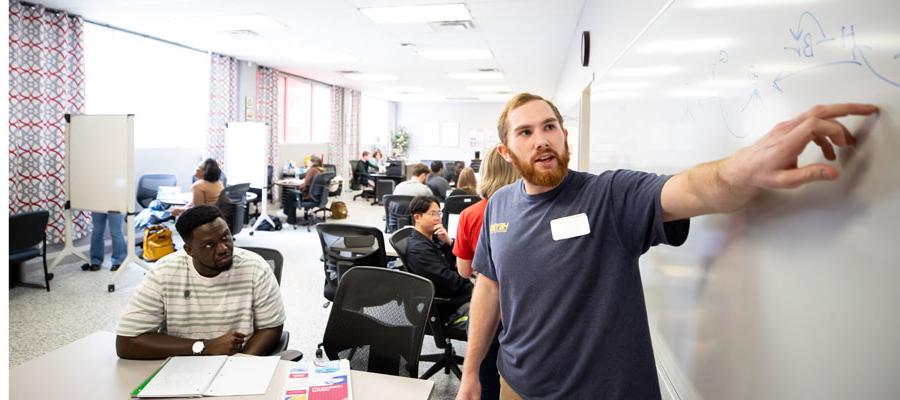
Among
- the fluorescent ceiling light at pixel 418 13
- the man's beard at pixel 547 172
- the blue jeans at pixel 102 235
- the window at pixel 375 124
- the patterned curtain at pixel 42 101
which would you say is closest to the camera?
the man's beard at pixel 547 172

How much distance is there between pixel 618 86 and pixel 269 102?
8.50 meters

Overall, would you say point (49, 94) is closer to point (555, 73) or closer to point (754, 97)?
point (754, 97)

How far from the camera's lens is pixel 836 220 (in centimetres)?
65

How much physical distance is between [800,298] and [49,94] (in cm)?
692

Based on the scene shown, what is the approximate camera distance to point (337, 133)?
502 inches

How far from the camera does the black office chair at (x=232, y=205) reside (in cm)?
584

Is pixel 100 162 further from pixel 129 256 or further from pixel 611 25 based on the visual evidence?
pixel 611 25

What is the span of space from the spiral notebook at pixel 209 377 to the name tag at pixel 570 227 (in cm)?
108

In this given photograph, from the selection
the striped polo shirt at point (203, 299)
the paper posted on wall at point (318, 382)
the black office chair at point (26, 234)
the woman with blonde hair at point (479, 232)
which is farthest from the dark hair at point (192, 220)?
the black office chair at point (26, 234)

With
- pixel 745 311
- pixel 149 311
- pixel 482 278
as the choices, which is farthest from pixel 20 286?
pixel 745 311

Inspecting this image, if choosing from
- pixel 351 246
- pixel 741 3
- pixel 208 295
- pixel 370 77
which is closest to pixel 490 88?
pixel 370 77

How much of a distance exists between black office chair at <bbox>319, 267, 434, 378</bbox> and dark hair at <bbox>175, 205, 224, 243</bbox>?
0.64m

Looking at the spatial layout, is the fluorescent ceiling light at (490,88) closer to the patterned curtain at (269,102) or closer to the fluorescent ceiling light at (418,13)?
the patterned curtain at (269,102)

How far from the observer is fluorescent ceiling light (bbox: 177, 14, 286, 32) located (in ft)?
18.3
